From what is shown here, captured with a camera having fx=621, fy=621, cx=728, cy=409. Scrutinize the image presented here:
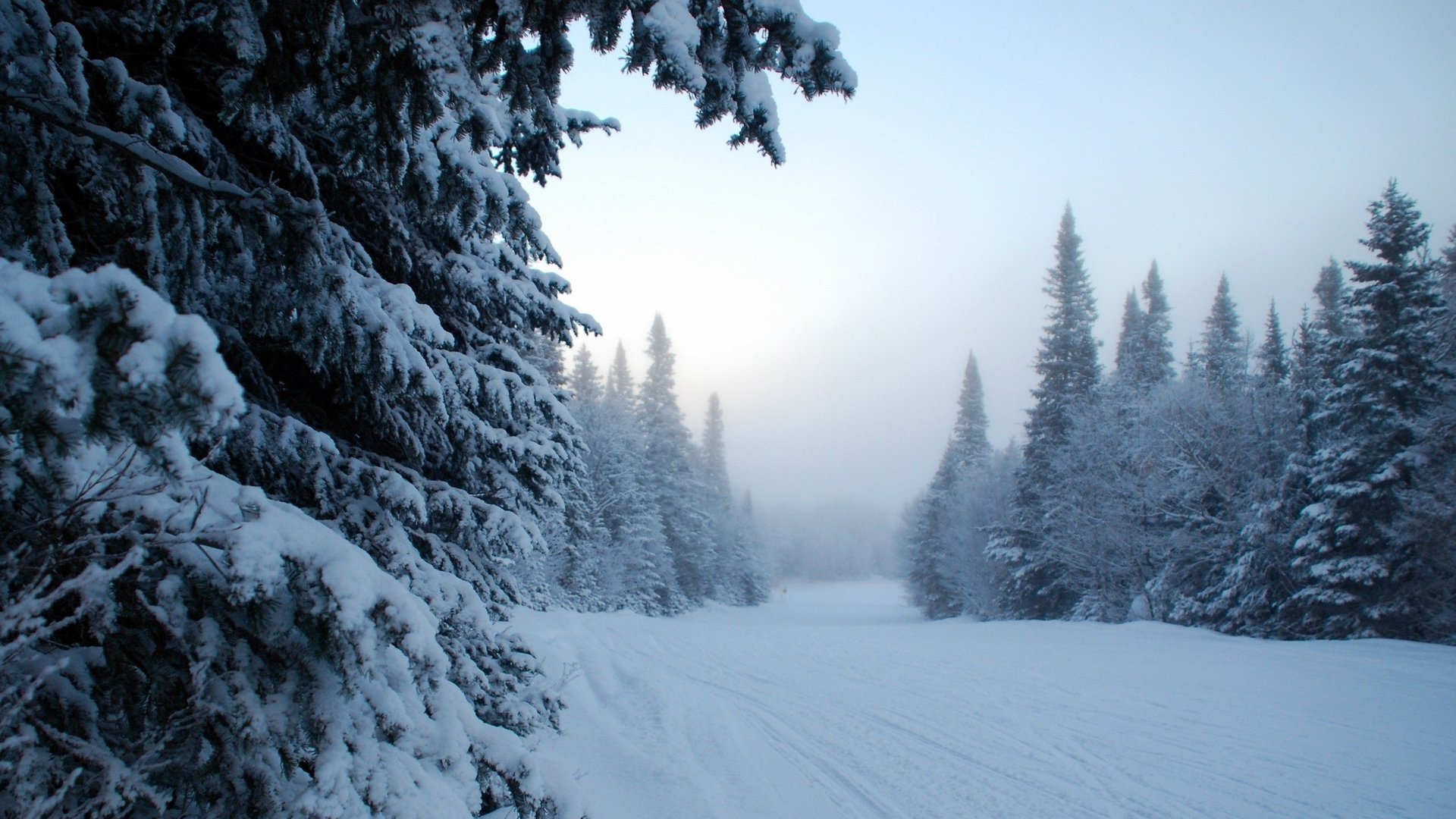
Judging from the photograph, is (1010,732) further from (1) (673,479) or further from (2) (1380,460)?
(1) (673,479)

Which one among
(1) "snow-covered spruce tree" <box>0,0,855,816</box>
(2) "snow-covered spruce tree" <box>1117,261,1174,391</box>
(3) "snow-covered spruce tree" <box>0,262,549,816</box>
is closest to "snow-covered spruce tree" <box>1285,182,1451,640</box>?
(2) "snow-covered spruce tree" <box>1117,261,1174,391</box>

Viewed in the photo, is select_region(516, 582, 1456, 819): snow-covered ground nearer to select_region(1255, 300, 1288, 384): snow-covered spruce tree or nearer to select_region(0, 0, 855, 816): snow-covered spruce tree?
select_region(0, 0, 855, 816): snow-covered spruce tree

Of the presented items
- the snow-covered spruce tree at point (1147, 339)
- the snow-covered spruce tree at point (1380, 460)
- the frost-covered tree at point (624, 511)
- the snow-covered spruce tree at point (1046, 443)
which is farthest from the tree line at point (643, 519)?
the snow-covered spruce tree at point (1147, 339)

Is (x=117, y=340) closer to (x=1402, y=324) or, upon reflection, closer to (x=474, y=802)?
(x=474, y=802)

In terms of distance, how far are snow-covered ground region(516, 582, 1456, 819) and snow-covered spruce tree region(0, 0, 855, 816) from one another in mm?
1005

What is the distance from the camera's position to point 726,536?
43.1m

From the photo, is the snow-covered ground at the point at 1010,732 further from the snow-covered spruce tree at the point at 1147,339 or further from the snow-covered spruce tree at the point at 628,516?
the snow-covered spruce tree at the point at 1147,339

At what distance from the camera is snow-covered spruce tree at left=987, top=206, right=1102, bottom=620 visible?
26969mm

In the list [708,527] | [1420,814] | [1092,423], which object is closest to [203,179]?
[1420,814]

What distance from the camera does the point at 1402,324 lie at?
625 inches

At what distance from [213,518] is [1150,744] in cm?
839

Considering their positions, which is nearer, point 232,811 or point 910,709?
point 232,811

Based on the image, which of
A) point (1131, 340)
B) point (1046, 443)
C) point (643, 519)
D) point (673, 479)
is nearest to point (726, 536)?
point (673, 479)

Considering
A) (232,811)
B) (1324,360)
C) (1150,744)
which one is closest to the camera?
(232,811)
